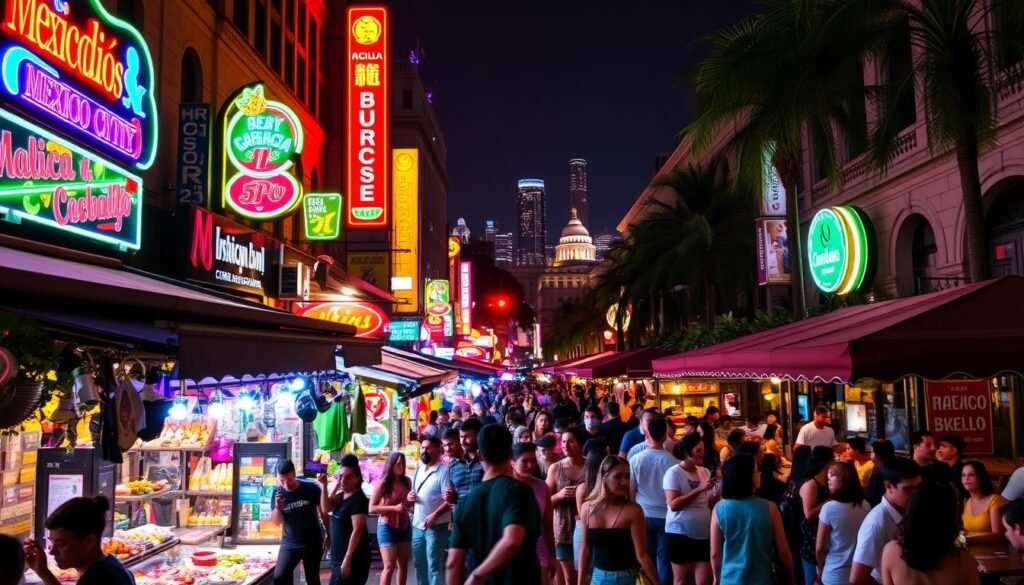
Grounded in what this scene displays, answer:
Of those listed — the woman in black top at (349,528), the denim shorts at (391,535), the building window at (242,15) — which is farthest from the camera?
the building window at (242,15)

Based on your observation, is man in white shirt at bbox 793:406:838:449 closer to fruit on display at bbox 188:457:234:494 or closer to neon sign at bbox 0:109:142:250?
fruit on display at bbox 188:457:234:494

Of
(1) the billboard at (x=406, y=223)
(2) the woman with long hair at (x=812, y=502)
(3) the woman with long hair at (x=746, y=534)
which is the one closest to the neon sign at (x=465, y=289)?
(1) the billboard at (x=406, y=223)

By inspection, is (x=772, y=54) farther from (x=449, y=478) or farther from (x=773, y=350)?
(x=449, y=478)

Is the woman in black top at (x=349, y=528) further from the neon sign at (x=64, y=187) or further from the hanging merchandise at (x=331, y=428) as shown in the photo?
the neon sign at (x=64, y=187)

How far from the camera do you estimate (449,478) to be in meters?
8.87

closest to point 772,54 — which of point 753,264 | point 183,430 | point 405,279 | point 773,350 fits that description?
point 773,350

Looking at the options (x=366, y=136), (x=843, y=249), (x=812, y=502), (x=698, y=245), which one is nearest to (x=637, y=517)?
(x=812, y=502)

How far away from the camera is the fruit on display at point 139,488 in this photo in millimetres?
9992

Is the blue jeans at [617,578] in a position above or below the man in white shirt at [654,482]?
below

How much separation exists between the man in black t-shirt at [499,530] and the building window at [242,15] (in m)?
16.9

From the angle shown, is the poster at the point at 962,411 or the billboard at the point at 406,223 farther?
the billboard at the point at 406,223

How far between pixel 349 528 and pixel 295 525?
0.61 m

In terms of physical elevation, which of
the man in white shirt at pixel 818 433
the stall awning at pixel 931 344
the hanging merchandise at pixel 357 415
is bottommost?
the man in white shirt at pixel 818 433

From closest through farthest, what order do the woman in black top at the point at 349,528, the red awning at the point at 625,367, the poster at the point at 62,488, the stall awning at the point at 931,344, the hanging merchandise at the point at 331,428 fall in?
1. the stall awning at the point at 931,344
2. the poster at the point at 62,488
3. the woman in black top at the point at 349,528
4. the hanging merchandise at the point at 331,428
5. the red awning at the point at 625,367
